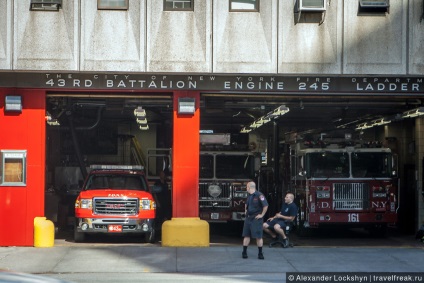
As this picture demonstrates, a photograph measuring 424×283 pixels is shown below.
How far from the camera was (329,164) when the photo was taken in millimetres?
24094

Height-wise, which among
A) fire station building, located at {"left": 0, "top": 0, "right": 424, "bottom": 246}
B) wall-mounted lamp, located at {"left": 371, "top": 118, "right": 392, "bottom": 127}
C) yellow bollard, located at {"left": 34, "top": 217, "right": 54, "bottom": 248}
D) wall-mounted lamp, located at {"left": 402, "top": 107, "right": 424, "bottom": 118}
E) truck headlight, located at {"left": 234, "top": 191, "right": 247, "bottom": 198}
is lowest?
yellow bollard, located at {"left": 34, "top": 217, "right": 54, "bottom": 248}

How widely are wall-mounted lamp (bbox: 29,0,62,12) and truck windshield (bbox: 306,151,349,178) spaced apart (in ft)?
29.1

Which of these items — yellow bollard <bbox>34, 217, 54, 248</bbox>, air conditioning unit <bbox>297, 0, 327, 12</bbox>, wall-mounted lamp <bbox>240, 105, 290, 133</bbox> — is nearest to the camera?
air conditioning unit <bbox>297, 0, 327, 12</bbox>

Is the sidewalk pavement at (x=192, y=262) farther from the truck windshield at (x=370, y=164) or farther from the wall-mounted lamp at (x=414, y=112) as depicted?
the truck windshield at (x=370, y=164)

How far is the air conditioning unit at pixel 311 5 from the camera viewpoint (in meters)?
19.1

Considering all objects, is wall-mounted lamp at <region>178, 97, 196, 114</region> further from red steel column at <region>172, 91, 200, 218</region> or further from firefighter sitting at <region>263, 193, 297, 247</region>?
firefighter sitting at <region>263, 193, 297, 247</region>

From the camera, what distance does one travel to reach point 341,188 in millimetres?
23828

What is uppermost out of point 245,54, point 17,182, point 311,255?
point 245,54

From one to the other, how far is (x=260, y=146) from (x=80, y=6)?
665 inches

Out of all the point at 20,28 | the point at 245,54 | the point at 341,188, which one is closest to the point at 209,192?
the point at 341,188

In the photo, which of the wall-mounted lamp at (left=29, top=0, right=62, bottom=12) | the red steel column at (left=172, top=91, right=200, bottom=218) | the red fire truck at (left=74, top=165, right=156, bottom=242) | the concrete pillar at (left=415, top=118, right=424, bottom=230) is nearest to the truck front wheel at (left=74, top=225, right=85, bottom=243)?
the red fire truck at (left=74, top=165, right=156, bottom=242)

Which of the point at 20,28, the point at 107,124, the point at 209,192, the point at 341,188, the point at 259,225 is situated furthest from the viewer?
the point at 107,124

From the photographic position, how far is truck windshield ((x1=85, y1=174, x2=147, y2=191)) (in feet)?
72.1

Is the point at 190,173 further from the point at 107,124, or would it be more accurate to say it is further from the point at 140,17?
the point at 107,124
